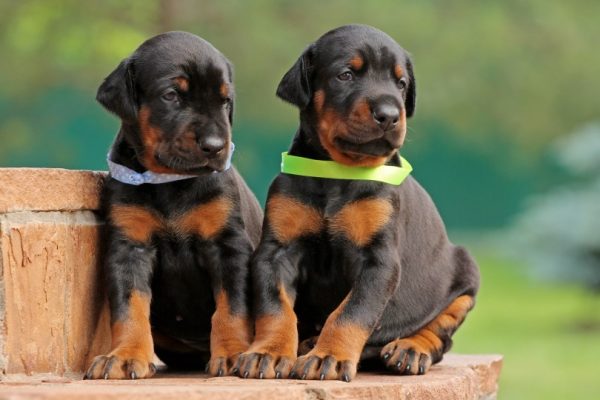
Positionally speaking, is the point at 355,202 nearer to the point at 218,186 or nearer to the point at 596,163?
the point at 218,186

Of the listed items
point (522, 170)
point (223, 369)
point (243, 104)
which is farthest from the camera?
point (522, 170)

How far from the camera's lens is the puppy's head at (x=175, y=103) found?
4.11 metres

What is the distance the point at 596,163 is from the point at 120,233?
13.2 m

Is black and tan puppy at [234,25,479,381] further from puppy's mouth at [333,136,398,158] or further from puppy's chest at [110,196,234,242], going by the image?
puppy's chest at [110,196,234,242]

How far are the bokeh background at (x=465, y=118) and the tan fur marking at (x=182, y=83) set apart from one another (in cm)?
802

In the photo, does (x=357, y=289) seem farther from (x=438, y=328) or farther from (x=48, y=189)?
(x=48, y=189)

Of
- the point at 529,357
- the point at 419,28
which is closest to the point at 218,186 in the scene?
the point at 529,357

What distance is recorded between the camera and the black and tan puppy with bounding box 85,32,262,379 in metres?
4.14

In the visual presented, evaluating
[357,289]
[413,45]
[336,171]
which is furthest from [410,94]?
[413,45]

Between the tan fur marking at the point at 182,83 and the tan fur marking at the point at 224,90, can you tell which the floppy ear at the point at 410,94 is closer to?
the tan fur marking at the point at 224,90

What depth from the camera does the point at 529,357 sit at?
42.7 feet

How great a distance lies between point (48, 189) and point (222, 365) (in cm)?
102

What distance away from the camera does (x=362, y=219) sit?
4188 mm

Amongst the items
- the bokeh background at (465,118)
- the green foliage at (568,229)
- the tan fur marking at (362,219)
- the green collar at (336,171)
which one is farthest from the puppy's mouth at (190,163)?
the green foliage at (568,229)
